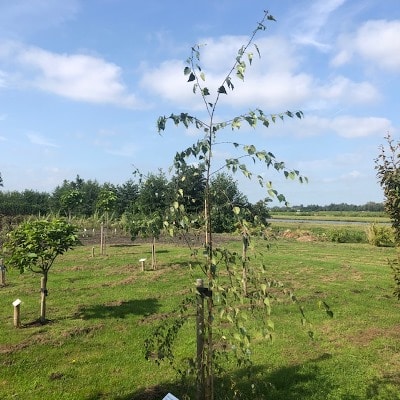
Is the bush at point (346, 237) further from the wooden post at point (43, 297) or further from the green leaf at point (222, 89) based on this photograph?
the green leaf at point (222, 89)

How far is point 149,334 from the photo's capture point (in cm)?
947

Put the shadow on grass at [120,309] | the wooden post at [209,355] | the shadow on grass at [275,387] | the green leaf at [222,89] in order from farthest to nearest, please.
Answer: the shadow on grass at [120,309], the shadow on grass at [275,387], the wooden post at [209,355], the green leaf at [222,89]

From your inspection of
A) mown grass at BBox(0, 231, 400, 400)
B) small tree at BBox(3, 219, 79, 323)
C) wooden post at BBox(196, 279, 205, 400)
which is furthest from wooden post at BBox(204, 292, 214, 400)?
small tree at BBox(3, 219, 79, 323)

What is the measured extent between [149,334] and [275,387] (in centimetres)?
363

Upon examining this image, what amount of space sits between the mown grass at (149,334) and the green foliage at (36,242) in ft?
5.69

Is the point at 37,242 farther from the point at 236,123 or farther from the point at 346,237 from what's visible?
the point at 346,237

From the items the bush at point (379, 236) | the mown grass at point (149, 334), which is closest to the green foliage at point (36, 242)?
the mown grass at point (149, 334)

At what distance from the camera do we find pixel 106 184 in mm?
50031

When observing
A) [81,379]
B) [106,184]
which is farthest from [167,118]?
[106,184]

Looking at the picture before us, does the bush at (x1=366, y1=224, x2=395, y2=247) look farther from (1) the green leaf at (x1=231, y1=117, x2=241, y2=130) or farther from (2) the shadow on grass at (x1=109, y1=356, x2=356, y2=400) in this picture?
(1) the green leaf at (x1=231, y1=117, x2=241, y2=130)

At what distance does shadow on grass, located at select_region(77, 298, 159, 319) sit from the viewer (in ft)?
35.8

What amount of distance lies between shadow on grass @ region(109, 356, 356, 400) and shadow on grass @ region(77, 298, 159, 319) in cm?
428

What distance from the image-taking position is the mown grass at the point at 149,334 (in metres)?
6.92

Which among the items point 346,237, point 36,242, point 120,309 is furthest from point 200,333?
point 346,237
